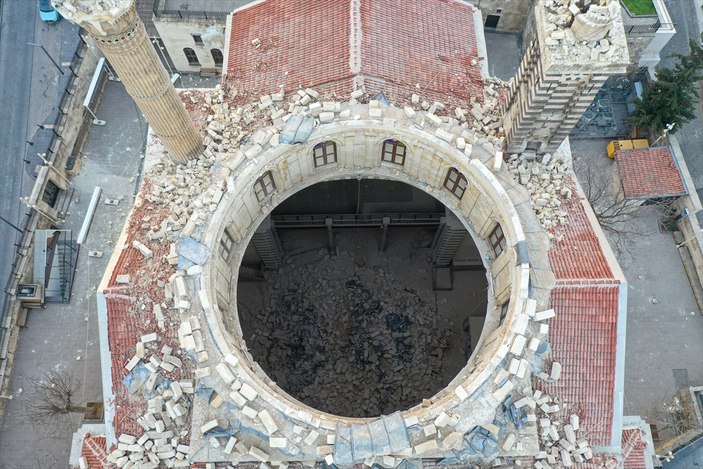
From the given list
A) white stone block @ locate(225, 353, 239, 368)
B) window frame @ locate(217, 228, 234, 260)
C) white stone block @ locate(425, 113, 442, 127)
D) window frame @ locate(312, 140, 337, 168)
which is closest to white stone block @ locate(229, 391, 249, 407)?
white stone block @ locate(225, 353, 239, 368)

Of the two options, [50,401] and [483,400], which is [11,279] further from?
[483,400]

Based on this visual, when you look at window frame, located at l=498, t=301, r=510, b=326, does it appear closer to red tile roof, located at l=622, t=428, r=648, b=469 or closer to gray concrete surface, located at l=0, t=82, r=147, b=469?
red tile roof, located at l=622, t=428, r=648, b=469

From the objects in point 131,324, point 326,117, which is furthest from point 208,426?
point 326,117

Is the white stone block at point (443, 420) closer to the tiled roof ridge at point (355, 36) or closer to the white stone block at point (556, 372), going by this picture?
the white stone block at point (556, 372)

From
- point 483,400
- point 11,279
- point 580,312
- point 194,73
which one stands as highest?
point 194,73

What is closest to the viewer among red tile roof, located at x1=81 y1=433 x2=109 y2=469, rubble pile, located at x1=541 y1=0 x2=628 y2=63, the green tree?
rubble pile, located at x1=541 y1=0 x2=628 y2=63

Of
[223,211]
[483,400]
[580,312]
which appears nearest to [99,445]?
[223,211]
